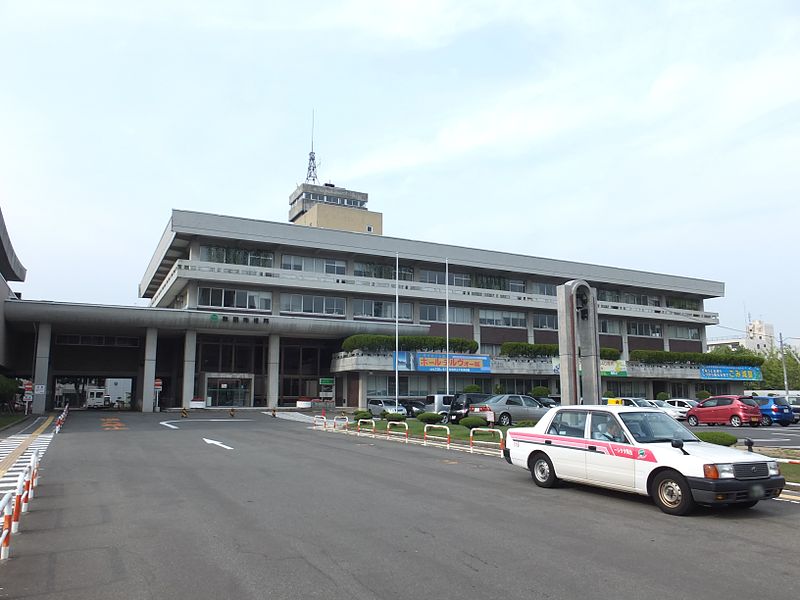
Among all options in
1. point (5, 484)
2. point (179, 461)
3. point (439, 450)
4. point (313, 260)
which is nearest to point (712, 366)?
point (313, 260)

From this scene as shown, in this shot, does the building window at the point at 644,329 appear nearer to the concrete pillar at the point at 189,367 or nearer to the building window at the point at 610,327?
the building window at the point at 610,327

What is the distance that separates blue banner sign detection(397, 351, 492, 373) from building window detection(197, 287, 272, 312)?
13.8 metres

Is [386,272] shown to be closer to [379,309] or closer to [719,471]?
[379,309]

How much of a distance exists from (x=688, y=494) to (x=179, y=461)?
12.3m

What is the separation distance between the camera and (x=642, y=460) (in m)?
9.78

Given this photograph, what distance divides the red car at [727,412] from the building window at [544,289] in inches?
1528

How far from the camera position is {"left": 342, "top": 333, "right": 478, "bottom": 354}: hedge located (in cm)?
5288

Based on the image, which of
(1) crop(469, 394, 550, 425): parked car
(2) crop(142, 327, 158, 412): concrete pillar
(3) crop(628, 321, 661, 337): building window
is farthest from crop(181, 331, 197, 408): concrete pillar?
(3) crop(628, 321, 661, 337): building window

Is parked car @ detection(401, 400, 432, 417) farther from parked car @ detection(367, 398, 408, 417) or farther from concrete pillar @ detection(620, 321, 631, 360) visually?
concrete pillar @ detection(620, 321, 631, 360)

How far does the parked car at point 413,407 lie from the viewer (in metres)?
41.5

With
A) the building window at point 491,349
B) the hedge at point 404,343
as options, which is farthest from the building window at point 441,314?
the hedge at point 404,343

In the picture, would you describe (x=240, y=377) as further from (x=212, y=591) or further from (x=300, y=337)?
(x=212, y=591)

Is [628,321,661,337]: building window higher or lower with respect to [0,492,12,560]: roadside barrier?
higher

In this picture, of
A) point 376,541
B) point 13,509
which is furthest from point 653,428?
point 13,509
